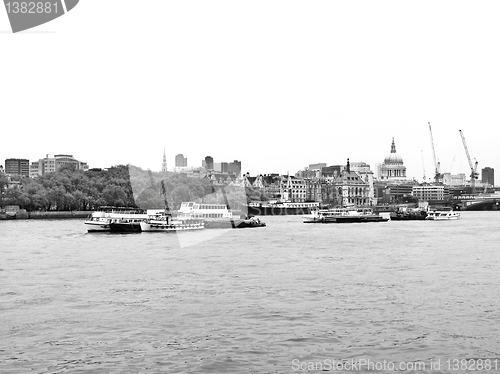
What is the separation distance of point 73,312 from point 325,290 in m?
7.80

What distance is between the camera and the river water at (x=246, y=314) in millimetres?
13781

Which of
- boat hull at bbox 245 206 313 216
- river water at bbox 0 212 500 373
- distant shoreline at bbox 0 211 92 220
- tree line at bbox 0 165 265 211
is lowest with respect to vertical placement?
river water at bbox 0 212 500 373

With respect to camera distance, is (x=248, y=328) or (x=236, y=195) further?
(x=236, y=195)

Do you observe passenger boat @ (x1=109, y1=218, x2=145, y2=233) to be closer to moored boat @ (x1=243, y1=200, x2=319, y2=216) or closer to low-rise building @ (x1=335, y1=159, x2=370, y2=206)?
moored boat @ (x1=243, y1=200, x2=319, y2=216)

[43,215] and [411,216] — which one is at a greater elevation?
[43,215]

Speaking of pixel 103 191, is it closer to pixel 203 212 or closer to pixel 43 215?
pixel 43 215

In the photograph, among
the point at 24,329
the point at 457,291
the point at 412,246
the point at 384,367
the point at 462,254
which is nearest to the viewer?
the point at 384,367

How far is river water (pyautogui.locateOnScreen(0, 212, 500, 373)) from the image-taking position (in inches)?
543

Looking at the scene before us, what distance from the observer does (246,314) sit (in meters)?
17.8

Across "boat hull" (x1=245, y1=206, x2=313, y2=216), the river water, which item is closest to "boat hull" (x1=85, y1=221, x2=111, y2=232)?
the river water

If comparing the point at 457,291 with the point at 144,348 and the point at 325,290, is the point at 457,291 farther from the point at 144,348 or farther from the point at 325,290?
the point at 144,348

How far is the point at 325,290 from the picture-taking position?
71.1 feet

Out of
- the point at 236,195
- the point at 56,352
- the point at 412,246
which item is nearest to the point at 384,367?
the point at 56,352

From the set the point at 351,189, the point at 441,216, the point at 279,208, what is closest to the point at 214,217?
the point at 441,216
